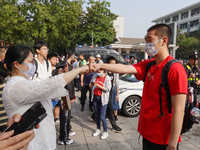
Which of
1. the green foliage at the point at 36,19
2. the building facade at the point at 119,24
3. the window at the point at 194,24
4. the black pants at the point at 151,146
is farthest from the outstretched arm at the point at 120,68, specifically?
the building facade at the point at 119,24

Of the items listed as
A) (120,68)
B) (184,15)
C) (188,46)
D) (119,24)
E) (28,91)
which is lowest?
(28,91)

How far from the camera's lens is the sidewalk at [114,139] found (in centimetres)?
369

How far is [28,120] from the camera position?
109cm

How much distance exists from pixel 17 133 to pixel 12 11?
18.2 m

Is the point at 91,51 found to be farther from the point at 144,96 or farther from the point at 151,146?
the point at 151,146

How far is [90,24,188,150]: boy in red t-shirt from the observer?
1.64 metres

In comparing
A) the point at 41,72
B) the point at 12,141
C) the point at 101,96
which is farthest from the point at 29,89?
the point at 101,96

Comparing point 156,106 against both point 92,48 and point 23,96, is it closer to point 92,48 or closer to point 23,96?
point 23,96

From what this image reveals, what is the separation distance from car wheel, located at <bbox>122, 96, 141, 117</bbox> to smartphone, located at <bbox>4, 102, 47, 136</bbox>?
459cm

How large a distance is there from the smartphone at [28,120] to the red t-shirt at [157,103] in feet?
4.09

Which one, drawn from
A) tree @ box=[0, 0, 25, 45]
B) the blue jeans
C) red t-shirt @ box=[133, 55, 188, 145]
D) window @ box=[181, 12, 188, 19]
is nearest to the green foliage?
tree @ box=[0, 0, 25, 45]

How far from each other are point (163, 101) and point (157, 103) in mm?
75

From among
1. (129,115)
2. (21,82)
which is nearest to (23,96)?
(21,82)

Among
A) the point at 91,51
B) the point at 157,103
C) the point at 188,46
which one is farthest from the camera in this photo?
the point at 188,46
